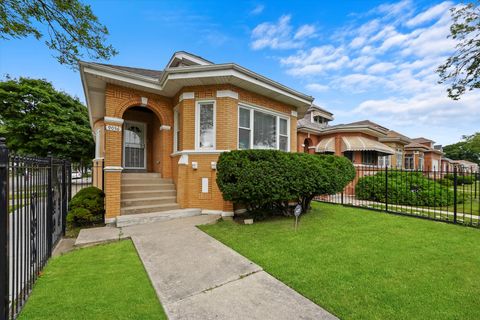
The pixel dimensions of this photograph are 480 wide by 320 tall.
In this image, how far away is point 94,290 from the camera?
10.5ft

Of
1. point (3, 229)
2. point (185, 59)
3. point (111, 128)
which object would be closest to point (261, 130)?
point (185, 59)

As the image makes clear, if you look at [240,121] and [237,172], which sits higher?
[240,121]

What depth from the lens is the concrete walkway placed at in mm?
2748

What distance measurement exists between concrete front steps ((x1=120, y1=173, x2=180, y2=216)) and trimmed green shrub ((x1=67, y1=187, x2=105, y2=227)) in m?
0.68

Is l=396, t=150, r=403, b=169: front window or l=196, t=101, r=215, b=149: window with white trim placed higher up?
l=196, t=101, r=215, b=149: window with white trim

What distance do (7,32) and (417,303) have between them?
9.61 metres

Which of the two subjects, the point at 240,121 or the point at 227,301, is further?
the point at 240,121

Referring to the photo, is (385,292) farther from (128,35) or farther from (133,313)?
(128,35)

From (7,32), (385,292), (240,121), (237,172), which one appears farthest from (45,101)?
(385,292)

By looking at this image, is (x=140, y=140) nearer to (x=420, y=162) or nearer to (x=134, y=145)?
(x=134, y=145)

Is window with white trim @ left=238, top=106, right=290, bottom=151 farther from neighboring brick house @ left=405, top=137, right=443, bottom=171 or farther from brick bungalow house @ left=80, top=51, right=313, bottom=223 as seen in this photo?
neighboring brick house @ left=405, top=137, right=443, bottom=171

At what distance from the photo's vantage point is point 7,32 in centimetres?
509

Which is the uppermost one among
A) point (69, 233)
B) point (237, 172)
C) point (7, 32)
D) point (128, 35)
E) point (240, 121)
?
point (128, 35)

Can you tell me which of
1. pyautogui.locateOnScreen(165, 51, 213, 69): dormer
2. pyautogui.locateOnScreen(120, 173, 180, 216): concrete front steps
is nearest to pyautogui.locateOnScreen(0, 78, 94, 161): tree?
pyautogui.locateOnScreen(120, 173, 180, 216): concrete front steps
